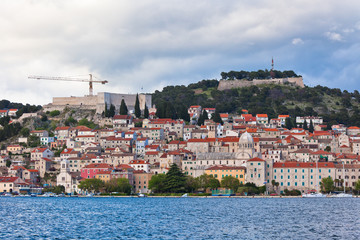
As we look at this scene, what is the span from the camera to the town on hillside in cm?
8562

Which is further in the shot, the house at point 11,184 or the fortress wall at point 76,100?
the fortress wall at point 76,100

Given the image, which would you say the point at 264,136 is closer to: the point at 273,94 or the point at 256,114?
the point at 256,114

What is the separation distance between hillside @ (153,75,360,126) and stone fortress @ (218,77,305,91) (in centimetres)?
222

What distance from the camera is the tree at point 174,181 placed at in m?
84.4

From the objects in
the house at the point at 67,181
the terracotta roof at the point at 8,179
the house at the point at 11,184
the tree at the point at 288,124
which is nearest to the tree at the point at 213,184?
the house at the point at 67,181

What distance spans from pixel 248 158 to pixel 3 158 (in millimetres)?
41256

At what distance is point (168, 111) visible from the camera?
120812 millimetres

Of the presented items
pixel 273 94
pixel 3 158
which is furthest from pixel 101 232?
pixel 273 94

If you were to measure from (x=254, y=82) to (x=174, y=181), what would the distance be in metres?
80.6

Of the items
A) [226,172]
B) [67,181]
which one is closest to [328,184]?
[226,172]

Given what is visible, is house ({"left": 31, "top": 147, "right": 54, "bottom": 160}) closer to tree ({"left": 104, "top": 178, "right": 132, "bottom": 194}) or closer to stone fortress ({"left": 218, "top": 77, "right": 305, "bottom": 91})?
tree ({"left": 104, "top": 178, "right": 132, "bottom": 194})

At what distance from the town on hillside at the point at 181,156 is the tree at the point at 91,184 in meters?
0.13

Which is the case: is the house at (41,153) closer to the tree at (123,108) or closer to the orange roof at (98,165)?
→ the orange roof at (98,165)

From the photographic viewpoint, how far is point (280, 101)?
484 ft
